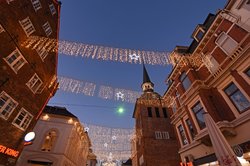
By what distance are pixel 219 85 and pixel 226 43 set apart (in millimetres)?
3316

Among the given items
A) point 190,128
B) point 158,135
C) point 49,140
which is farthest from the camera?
point 158,135

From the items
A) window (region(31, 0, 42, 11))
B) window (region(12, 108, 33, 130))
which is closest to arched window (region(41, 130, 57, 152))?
window (region(12, 108, 33, 130))

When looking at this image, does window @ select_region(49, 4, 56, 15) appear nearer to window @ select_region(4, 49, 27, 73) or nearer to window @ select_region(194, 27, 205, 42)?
window @ select_region(4, 49, 27, 73)

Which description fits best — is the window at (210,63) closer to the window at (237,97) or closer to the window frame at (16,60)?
the window at (237,97)

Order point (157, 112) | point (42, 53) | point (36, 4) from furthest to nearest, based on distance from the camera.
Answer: point (157, 112) < point (42, 53) < point (36, 4)

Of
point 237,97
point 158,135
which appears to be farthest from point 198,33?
point 158,135

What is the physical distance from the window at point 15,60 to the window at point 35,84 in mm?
1701

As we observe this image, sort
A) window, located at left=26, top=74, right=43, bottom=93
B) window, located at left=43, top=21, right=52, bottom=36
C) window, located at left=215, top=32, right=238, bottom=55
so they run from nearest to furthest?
1. window, located at left=215, top=32, right=238, bottom=55
2. window, located at left=26, top=74, right=43, bottom=93
3. window, located at left=43, top=21, right=52, bottom=36

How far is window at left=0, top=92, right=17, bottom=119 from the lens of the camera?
35.8 ft

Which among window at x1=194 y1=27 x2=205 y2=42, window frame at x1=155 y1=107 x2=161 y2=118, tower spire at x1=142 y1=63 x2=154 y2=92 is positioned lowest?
window at x1=194 y1=27 x2=205 y2=42

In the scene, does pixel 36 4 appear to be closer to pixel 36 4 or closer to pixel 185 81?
pixel 36 4

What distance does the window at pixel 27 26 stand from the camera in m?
12.8

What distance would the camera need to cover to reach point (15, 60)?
1205cm

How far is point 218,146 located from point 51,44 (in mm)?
17700
